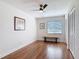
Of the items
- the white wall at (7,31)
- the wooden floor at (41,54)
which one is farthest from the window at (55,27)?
the white wall at (7,31)

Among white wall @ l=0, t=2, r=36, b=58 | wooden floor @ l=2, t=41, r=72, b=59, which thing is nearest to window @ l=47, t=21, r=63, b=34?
wooden floor @ l=2, t=41, r=72, b=59

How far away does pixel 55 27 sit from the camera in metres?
7.43

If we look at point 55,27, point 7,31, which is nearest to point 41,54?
point 7,31

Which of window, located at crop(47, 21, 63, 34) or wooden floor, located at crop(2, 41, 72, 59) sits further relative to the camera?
window, located at crop(47, 21, 63, 34)

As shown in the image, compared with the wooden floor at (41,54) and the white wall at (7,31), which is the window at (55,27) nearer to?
the wooden floor at (41,54)

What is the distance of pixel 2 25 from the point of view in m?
3.38

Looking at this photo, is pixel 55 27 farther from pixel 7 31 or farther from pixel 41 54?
pixel 7 31

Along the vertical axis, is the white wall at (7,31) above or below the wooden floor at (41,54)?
above

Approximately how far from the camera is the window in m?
7.27

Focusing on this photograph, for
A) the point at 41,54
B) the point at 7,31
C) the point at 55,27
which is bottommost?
the point at 41,54

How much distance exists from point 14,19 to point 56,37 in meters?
4.33

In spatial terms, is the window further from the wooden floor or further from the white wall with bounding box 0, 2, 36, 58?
the white wall with bounding box 0, 2, 36, 58

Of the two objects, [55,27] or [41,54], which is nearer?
[41,54]

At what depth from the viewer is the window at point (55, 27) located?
727 centimetres
